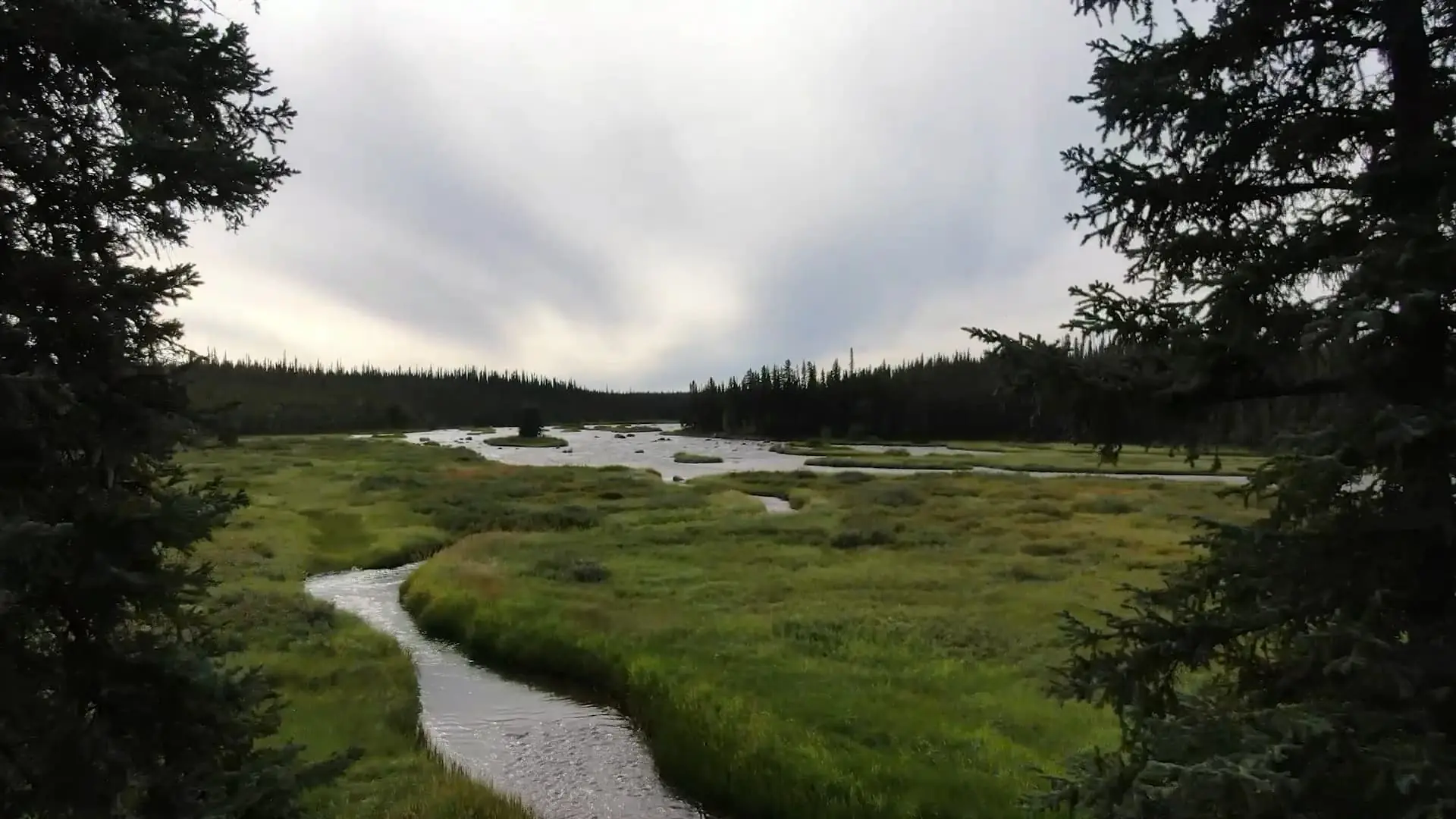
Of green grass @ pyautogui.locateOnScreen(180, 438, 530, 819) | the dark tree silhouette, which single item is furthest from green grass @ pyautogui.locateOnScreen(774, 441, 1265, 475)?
the dark tree silhouette

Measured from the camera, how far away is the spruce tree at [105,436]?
18.7 feet

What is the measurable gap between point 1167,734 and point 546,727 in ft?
44.5

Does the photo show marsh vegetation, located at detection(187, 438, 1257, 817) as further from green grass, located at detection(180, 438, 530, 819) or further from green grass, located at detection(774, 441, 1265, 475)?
green grass, located at detection(774, 441, 1265, 475)

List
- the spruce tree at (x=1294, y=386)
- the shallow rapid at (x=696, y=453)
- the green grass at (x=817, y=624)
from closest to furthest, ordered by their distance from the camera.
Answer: the spruce tree at (x=1294, y=386)
the green grass at (x=817, y=624)
the shallow rapid at (x=696, y=453)

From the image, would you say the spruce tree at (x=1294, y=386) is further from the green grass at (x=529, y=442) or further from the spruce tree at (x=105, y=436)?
the green grass at (x=529, y=442)

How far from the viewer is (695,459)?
90.2m

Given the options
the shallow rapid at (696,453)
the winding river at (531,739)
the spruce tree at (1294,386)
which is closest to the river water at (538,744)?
the winding river at (531,739)

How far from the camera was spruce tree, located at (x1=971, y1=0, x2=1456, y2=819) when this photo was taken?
182 inches

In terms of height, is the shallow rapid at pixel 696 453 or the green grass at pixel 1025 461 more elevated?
the green grass at pixel 1025 461

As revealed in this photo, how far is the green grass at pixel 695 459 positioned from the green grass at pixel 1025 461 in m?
11.0

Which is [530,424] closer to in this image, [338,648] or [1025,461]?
[1025,461]

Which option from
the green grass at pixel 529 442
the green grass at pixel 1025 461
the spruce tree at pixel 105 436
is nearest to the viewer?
the spruce tree at pixel 105 436

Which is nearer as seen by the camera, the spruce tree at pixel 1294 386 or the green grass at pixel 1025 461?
the spruce tree at pixel 1294 386

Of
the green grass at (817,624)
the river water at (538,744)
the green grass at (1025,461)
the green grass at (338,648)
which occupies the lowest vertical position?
the river water at (538,744)
